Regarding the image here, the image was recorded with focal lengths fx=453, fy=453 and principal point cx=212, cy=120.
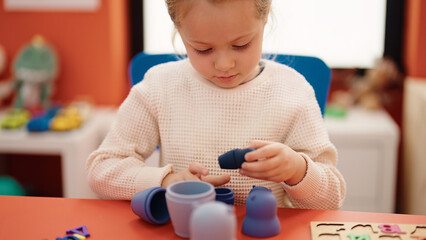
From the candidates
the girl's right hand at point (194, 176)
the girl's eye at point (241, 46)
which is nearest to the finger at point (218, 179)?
the girl's right hand at point (194, 176)

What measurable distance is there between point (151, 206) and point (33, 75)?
66.3 inches

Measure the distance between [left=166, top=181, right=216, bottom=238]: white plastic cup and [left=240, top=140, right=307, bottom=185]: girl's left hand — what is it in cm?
10

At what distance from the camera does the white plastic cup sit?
574 millimetres

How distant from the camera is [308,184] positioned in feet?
2.60

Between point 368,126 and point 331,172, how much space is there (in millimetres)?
1115

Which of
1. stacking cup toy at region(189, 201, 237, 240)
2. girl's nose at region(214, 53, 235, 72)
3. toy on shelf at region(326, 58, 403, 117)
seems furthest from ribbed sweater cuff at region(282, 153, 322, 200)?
toy on shelf at region(326, 58, 403, 117)

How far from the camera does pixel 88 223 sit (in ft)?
2.20

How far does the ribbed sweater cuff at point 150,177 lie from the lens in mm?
809

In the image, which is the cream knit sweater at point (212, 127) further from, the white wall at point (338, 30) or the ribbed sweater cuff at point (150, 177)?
the white wall at point (338, 30)

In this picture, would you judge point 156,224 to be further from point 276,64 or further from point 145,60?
point 145,60

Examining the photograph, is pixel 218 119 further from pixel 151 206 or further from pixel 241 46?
pixel 151 206

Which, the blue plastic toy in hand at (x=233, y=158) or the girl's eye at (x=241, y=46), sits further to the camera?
the girl's eye at (x=241, y=46)

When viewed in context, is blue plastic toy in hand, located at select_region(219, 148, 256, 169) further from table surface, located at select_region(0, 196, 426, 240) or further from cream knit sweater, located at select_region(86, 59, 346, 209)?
cream knit sweater, located at select_region(86, 59, 346, 209)

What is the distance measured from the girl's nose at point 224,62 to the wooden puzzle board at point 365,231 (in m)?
0.32
